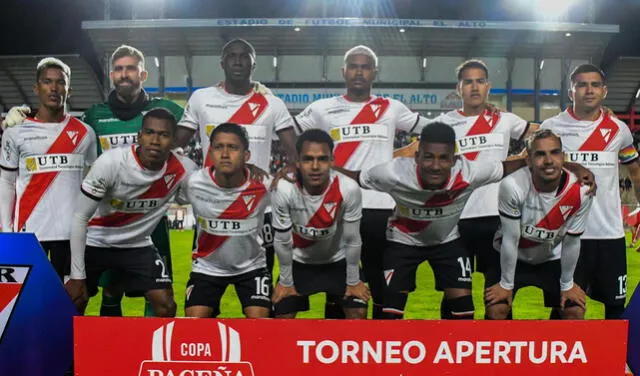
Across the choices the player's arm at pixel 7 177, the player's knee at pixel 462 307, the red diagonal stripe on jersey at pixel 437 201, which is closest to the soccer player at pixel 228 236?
the red diagonal stripe on jersey at pixel 437 201

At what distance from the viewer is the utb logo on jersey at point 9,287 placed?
2904mm

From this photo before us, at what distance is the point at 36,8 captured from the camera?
58.2ft

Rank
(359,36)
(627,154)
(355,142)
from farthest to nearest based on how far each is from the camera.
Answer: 1. (359,36)
2. (627,154)
3. (355,142)

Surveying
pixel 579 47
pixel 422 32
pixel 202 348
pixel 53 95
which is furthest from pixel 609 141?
pixel 579 47

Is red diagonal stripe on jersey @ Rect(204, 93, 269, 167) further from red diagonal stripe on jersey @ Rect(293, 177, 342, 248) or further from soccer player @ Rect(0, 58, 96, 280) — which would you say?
soccer player @ Rect(0, 58, 96, 280)

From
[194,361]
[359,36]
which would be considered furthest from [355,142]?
[359,36]

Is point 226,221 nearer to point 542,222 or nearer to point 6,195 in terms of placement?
point 6,195

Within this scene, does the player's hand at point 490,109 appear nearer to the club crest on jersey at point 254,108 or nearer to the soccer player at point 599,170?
the soccer player at point 599,170

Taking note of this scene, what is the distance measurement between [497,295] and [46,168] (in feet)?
10.0

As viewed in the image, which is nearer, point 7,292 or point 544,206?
point 7,292

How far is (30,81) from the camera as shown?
19.1 meters

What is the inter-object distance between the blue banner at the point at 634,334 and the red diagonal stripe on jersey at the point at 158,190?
2.71 m

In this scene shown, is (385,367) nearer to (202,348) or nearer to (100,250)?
(202,348)

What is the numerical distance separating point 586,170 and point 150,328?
9.01 ft
